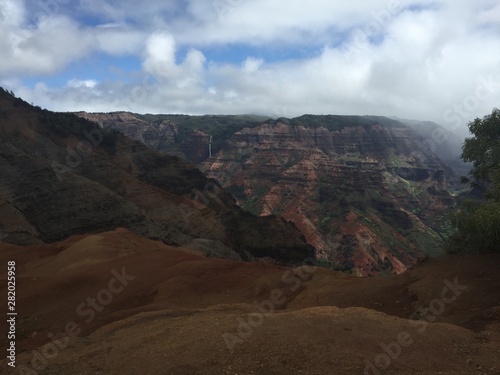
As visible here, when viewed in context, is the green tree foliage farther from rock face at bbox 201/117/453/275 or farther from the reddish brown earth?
rock face at bbox 201/117/453/275

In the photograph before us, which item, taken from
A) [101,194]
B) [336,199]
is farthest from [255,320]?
[336,199]

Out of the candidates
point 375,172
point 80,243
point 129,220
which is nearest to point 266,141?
point 375,172

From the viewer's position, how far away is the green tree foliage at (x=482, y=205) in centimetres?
1764

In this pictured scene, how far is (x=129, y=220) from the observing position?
5669 centimetres

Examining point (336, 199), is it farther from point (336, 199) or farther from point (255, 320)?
point (255, 320)

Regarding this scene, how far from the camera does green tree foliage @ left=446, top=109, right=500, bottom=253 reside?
17.6 metres

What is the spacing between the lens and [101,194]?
57344 mm

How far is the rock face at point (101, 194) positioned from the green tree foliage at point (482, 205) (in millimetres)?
42598

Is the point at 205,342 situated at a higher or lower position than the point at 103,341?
higher

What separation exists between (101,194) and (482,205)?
50.6m

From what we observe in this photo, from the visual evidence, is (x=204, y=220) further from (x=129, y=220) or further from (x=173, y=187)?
(x=173, y=187)

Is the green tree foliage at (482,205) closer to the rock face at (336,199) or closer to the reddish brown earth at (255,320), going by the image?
the reddish brown earth at (255,320)

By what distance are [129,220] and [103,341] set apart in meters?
45.0

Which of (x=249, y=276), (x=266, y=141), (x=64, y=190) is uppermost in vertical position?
(x=266, y=141)
